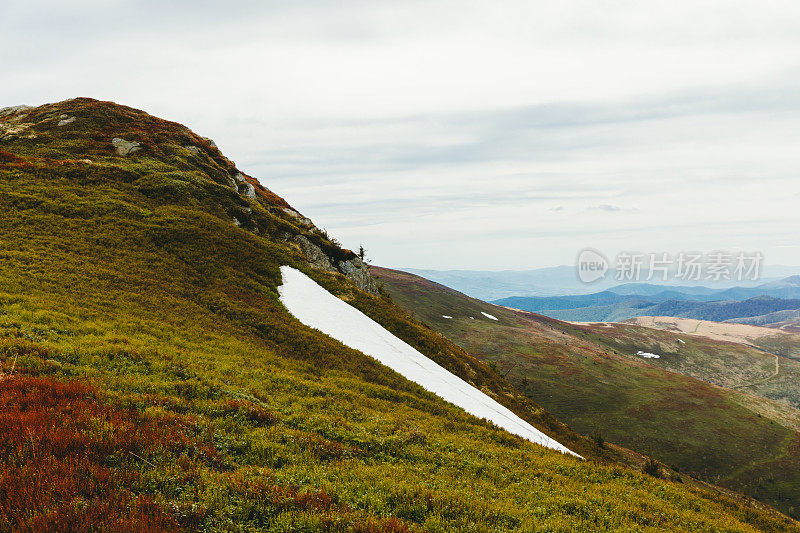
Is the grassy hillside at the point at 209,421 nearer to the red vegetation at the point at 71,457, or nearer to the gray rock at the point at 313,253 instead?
the red vegetation at the point at 71,457

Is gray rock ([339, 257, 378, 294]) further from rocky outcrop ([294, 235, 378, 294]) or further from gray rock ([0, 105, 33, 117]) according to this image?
gray rock ([0, 105, 33, 117])

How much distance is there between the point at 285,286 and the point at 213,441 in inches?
984

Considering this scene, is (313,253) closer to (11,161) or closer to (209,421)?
(11,161)

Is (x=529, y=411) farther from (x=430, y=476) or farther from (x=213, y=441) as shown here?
Result: (x=213, y=441)

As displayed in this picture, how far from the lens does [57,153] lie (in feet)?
139

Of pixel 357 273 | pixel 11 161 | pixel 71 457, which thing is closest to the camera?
pixel 71 457

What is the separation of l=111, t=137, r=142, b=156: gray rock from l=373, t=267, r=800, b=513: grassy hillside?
7009 centimetres

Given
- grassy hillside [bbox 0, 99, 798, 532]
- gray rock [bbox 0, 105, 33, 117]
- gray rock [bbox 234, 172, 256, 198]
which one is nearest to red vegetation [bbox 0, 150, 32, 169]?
grassy hillside [bbox 0, 99, 798, 532]

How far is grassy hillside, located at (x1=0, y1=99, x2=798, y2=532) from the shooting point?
Answer: 21.8ft

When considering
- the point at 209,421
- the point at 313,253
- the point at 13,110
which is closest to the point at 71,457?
the point at 209,421

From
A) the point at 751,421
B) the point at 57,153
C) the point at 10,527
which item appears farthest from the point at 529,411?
the point at 751,421

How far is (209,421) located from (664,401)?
118984mm

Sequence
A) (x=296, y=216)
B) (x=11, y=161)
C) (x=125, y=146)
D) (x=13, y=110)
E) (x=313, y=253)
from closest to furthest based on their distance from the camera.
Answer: (x=11, y=161) < (x=125, y=146) < (x=313, y=253) < (x=13, y=110) < (x=296, y=216)

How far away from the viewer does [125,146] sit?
47.6 m
